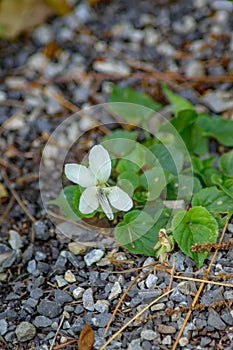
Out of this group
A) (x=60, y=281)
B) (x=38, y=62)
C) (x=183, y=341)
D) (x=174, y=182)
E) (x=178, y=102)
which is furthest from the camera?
(x=38, y=62)

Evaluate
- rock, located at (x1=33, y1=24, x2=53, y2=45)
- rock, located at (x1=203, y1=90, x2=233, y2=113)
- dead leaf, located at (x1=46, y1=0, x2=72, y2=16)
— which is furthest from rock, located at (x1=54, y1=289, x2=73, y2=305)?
dead leaf, located at (x1=46, y1=0, x2=72, y2=16)

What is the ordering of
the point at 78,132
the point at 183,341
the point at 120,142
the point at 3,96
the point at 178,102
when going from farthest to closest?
the point at 3,96
the point at 78,132
the point at 178,102
the point at 120,142
the point at 183,341

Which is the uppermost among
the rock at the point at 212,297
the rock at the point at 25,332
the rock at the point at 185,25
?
the rock at the point at 185,25

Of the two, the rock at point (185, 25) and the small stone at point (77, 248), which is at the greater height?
the rock at point (185, 25)

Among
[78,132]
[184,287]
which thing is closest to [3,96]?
[78,132]

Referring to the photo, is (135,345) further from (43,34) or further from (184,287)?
(43,34)

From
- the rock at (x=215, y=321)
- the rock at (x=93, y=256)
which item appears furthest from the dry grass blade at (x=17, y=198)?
the rock at (x=215, y=321)

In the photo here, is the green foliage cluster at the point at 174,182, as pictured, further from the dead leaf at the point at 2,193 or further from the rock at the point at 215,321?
the dead leaf at the point at 2,193

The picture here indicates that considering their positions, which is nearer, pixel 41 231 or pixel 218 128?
pixel 41 231
